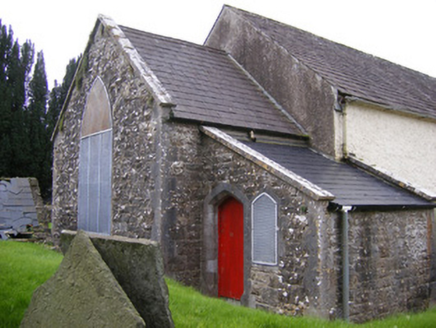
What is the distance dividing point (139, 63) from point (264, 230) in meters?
5.18

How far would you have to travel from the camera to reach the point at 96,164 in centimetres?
1271

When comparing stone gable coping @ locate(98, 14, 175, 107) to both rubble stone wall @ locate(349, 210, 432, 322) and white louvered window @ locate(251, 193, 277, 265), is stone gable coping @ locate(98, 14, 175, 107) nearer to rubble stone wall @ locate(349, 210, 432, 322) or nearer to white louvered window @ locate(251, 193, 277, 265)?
white louvered window @ locate(251, 193, 277, 265)

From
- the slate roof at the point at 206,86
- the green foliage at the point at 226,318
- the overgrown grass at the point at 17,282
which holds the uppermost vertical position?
the slate roof at the point at 206,86

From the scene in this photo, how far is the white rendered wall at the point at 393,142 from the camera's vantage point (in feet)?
39.9

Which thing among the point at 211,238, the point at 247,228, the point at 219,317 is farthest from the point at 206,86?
the point at 219,317

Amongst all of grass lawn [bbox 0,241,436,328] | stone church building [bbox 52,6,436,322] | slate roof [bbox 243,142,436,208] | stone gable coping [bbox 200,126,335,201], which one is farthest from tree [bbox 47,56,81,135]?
grass lawn [bbox 0,241,436,328]

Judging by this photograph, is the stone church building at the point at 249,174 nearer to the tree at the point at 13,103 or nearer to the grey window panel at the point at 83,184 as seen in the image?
the grey window panel at the point at 83,184

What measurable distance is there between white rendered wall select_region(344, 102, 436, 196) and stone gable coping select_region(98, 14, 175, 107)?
480cm

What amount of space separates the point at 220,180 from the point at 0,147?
65.7 ft

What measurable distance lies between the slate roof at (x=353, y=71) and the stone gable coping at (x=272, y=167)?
368cm

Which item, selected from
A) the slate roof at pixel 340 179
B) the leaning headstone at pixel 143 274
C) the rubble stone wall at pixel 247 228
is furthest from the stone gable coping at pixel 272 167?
the leaning headstone at pixel 143 274

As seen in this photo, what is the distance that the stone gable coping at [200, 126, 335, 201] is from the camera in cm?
801

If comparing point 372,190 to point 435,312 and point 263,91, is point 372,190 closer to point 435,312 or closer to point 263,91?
point 435,312

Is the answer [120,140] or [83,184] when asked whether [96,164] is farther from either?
[120,140]
